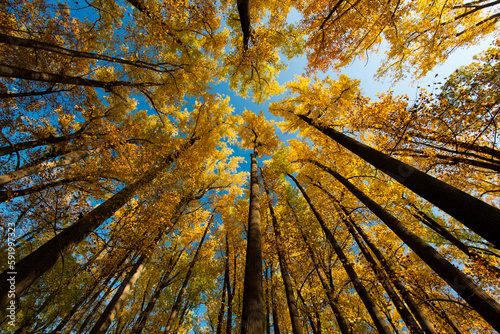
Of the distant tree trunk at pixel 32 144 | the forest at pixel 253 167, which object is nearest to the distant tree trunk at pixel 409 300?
the forest at pixel 253 167

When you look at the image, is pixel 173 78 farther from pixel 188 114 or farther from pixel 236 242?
pixel 236 242

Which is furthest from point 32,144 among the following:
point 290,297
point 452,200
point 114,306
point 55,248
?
point 452,200

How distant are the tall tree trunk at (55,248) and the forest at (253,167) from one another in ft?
0.12

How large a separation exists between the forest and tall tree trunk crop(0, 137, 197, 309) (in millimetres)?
38

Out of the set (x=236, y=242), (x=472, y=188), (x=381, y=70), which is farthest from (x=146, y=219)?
(x=472, y=188)

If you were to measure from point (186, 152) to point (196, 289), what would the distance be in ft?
25.4

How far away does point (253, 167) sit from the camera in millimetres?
7039

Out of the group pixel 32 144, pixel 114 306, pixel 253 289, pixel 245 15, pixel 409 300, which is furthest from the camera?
pixel 32 144

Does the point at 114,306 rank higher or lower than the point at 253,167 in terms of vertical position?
lower

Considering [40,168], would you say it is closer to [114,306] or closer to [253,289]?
[114,306]

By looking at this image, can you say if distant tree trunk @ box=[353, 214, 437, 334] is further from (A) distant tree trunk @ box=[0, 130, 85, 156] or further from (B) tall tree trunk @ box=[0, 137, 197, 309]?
(A) distant tree trunk @ box=[0, 130, 85, 156]

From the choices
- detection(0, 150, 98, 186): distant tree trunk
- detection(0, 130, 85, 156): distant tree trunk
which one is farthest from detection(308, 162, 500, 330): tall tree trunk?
detection(0, 130, 85, 156): distant tree trunk

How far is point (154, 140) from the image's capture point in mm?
9484

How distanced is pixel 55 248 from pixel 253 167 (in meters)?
5.94
